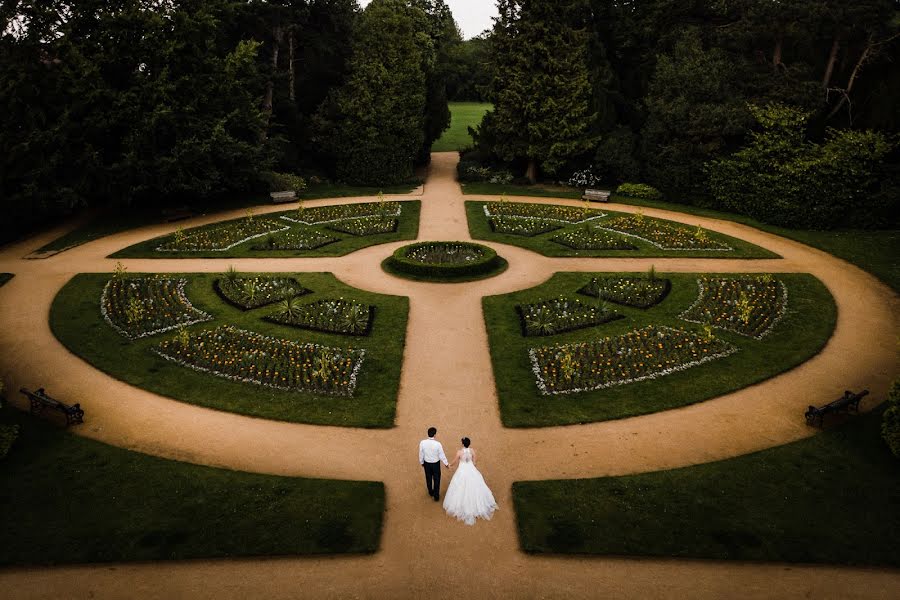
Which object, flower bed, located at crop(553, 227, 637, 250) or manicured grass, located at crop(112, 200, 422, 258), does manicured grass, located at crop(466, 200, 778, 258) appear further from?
manicured grass, located at crop(112, 200, 422, 258)

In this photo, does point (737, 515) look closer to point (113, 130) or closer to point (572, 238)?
point (572, 238)

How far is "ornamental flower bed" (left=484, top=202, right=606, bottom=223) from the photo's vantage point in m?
33.9

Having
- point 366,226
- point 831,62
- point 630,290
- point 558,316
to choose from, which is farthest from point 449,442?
point 831,62

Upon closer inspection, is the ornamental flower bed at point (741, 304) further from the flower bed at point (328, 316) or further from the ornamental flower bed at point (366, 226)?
the ornamental flower bed at point (366, 226)

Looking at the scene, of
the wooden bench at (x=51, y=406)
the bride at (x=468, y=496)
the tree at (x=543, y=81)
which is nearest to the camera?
the bride at (x=468, y=496)

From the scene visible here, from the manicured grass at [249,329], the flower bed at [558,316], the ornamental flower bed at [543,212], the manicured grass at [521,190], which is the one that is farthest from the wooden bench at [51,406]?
the manicured grass at [521,190]

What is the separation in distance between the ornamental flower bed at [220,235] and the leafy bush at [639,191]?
2200 centimetres

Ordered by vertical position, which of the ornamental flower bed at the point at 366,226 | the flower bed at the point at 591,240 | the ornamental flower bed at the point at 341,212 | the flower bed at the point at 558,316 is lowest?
the flower bed at the point at 558,316

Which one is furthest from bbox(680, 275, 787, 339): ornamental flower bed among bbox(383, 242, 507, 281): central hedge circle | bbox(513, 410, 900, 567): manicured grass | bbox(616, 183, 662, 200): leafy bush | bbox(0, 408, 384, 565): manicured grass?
bbox(616, 183, 662, 200): leafy bush

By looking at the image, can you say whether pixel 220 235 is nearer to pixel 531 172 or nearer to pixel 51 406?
pixel 51 406

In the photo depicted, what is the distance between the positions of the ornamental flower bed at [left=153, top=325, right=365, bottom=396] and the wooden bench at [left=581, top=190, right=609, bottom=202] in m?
24.0

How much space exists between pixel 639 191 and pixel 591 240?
12266mm

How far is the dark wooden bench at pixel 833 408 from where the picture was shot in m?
14.5

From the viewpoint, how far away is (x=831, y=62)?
3297 centimetres
